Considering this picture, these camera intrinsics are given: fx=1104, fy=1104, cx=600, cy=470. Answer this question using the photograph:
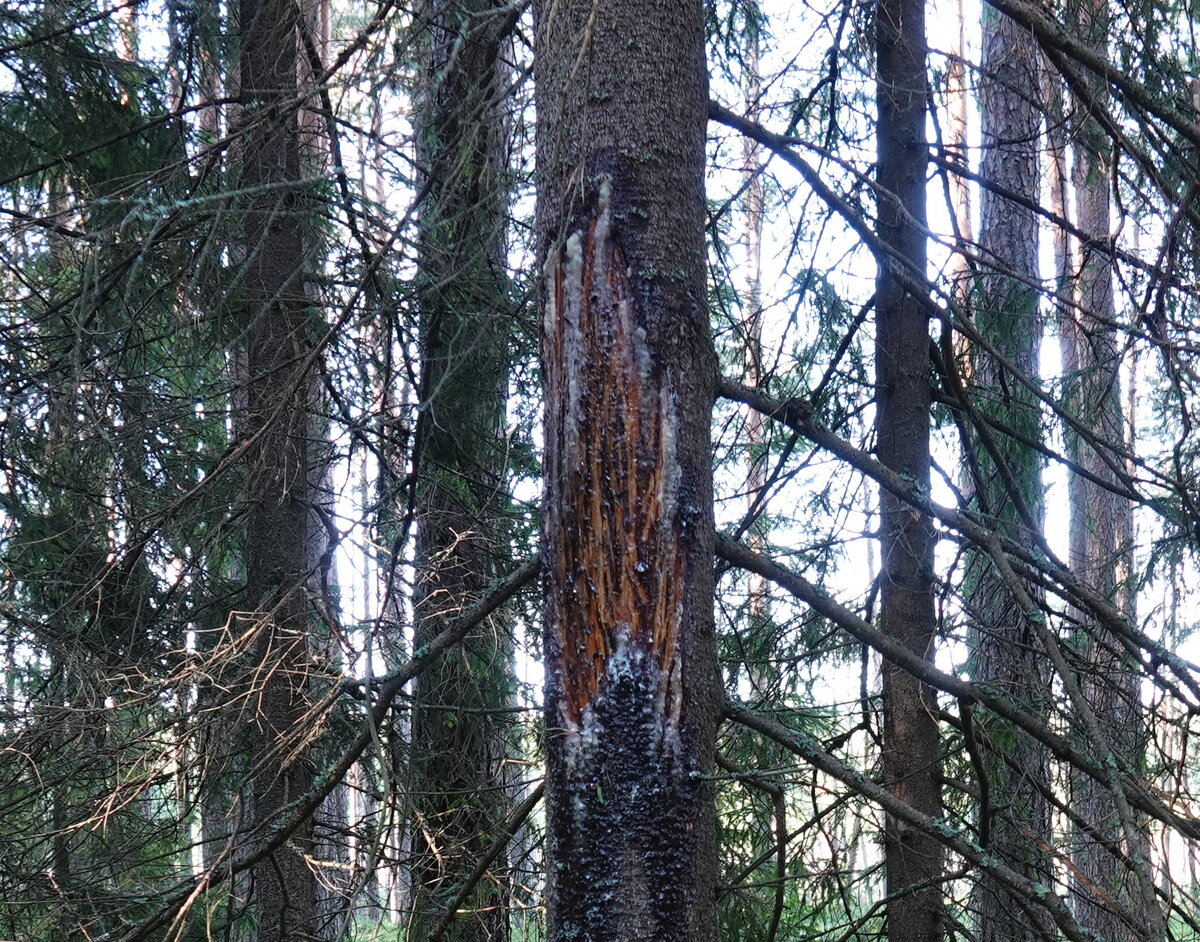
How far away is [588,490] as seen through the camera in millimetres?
2633

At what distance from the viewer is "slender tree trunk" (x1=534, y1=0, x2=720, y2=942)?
2531 millimetres

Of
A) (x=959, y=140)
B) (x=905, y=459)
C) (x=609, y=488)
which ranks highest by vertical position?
(x=959, y=140)

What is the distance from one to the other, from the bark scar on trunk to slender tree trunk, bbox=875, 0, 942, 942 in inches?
73.9

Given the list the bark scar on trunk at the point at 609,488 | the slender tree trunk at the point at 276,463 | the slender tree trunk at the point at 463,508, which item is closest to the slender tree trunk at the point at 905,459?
the slender tree trunk at the point at 463,508

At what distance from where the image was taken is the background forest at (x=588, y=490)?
2.67 meters

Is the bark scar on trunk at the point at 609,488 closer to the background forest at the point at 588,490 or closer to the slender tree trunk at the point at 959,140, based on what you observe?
the background forest at the point at 588,490

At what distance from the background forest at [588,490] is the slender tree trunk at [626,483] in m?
0.01

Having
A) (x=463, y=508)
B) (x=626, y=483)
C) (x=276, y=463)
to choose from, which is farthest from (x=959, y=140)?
(x=626, y=483)

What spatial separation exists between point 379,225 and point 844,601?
2517 mm

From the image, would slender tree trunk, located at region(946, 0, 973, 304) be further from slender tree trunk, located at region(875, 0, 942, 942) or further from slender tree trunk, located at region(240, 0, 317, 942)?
slender tree trunk, located at region(240, 0, 317, 942)

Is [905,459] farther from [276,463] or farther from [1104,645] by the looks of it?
[276,463]

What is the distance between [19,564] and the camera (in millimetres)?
6227

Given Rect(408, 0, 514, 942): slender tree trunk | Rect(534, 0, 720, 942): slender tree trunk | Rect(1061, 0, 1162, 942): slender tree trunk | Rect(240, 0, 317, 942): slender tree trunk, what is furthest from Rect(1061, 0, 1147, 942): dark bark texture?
Rect(240, 0, 317, 942): slender tree trunk

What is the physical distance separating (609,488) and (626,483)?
0.04 m
